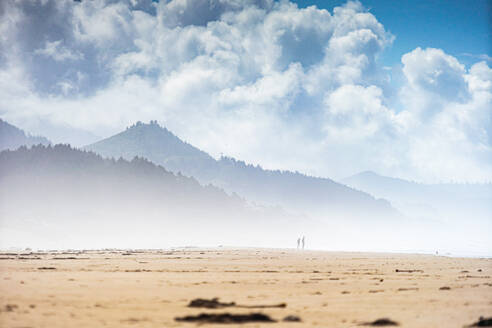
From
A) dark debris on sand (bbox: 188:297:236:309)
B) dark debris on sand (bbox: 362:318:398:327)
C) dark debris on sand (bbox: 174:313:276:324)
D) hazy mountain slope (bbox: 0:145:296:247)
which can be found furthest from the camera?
hazy mountain slope (bbox: 0:145:296:247)

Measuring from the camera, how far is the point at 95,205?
15262cm

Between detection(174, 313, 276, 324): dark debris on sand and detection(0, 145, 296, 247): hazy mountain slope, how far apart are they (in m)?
97.2

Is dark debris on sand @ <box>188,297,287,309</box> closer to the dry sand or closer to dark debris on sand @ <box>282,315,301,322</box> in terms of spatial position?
the dry sand

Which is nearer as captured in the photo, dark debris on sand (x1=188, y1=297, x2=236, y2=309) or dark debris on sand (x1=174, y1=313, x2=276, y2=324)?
dark debris on sand (x1=174, y1=313, x2=276, y2=324)

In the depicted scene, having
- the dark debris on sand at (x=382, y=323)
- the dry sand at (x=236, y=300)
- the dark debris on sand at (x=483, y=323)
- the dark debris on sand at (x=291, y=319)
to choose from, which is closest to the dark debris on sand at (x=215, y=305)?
the dry sand at (x=236, y=300)

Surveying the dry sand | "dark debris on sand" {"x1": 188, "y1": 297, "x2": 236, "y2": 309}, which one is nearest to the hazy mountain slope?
the dry sand

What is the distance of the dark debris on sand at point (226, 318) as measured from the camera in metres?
10.3

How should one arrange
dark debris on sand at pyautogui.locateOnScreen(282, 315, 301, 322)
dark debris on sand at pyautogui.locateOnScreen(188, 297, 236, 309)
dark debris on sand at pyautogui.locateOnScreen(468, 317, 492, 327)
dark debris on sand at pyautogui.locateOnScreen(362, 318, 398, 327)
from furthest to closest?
dark debris on sand at pyautogui.locateOnScreen(188, 297, 236, 309) → dark debris on sand at pyautogui.locateOnScreen(282, 315, 301, 322) → dark debris on sand at pyautogui.locateOnScreen(468, 317, 492, 327) → dark debris on sand at pyautogui.locateOnScreen(362, 318, 398, 327)

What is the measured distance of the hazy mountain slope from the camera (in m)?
120

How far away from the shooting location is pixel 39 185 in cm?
14538

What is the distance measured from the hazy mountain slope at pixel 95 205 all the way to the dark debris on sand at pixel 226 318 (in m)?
97.2

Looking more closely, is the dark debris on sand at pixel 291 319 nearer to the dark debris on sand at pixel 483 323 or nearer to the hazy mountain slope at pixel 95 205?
the dark debris on sand at pixel 483 323

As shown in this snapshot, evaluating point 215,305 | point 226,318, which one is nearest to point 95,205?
point 215,305

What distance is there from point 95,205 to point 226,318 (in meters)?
151
